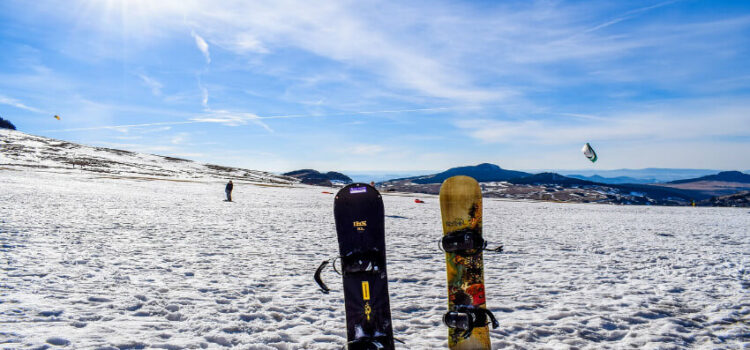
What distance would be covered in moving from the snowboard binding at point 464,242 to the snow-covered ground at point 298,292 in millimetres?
1346

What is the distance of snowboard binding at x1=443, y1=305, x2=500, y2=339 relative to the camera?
14.2ft

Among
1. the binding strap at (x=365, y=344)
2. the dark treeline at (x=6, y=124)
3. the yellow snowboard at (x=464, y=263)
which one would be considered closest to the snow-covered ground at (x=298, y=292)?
the yellow snowboard at (x=464, y=263)

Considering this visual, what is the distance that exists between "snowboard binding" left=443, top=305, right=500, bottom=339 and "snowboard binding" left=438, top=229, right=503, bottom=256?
71 cm

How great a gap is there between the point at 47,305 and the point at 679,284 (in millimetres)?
11679

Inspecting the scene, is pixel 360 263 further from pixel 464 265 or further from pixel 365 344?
pixel 464 265

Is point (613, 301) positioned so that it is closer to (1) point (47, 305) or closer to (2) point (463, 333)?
(2) point (463, 333)

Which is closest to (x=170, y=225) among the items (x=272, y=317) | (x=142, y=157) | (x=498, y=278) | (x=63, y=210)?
(x=63, y=210)

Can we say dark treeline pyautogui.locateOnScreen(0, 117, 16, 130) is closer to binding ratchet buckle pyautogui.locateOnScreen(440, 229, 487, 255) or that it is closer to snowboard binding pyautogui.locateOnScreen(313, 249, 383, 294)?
snowboard binding pyautogui.locateOnScreen(313, 249, 383, 294)

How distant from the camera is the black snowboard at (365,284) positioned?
427cm

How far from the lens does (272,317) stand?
543cm

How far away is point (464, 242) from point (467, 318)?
36.0 inches

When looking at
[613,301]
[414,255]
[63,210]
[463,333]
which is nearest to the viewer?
[463,333]

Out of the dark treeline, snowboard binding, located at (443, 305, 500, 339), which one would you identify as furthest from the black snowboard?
the dark treeline

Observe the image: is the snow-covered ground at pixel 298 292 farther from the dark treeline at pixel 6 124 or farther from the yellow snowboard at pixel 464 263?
the dark treeline at pixel 6 124
